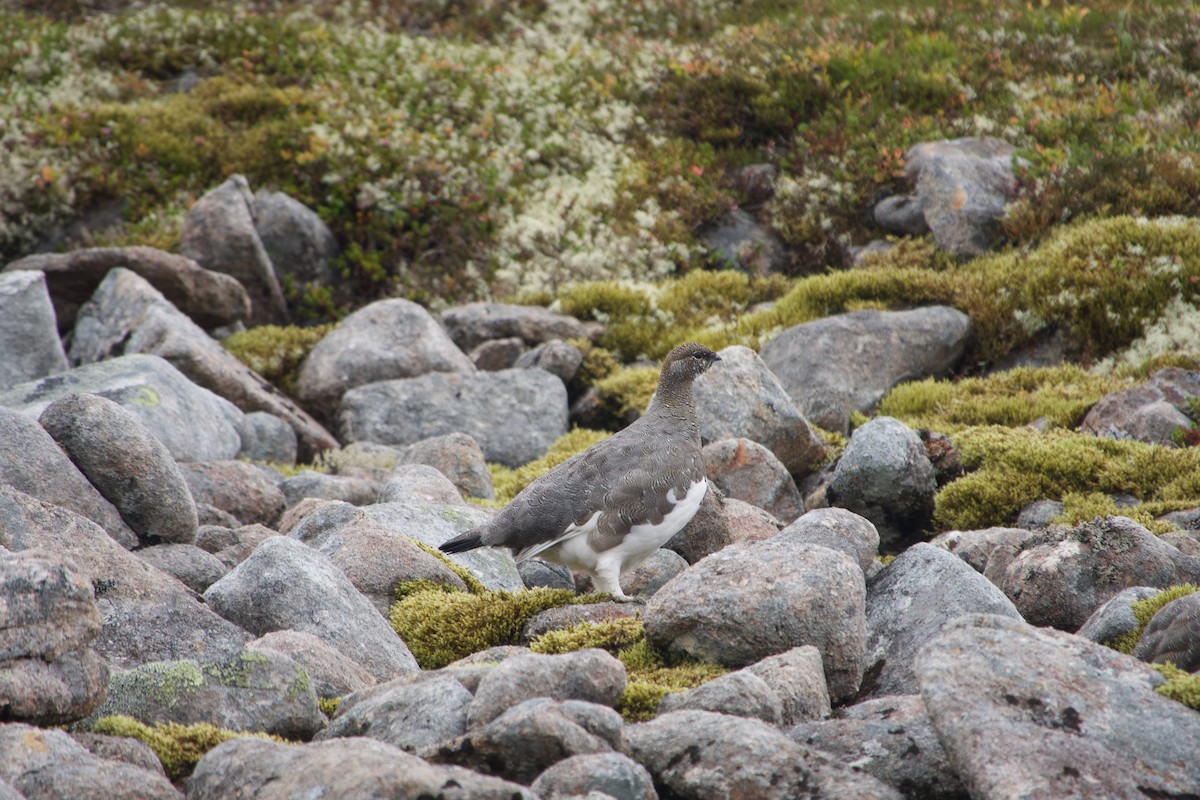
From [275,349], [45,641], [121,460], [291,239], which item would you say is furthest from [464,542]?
A: [291,239]

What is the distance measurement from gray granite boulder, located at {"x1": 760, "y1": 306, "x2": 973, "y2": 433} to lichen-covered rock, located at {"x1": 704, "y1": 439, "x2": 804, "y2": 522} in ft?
10.0

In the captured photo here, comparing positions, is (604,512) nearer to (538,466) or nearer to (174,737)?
(174,737)

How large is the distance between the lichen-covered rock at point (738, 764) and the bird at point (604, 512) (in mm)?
3380

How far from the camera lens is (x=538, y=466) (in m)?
13.4

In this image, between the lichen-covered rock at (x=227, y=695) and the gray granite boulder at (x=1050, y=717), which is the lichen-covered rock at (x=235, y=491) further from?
the gray granite boulder at (x=1050, y=717)

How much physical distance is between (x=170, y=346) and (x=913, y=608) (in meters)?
10.6

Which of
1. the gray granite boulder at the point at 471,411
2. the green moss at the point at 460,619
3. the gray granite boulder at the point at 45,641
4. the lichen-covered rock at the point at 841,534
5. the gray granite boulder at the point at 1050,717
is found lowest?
the gray granite boulder at the point at 471,411

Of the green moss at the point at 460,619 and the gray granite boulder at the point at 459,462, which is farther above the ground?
the green moss at the point at 460,619

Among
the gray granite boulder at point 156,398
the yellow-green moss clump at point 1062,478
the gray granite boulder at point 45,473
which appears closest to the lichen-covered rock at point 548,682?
the gray granite boulder at point 45,473

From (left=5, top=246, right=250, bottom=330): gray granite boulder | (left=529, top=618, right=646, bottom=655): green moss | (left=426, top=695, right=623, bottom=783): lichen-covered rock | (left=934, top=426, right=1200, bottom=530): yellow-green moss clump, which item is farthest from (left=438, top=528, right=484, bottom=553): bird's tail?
(left=5, top=246, right=250, bottom=330): gray granite boulder

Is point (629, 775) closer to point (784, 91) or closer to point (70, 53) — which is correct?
point (784, 91)

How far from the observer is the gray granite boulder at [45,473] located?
811 centimetres

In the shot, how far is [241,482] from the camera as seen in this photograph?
1123cm

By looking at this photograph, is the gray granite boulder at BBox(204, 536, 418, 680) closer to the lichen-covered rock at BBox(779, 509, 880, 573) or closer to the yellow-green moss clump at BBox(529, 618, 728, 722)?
the yellow-green moss clump at BBox(529, 618, 728, 722)
